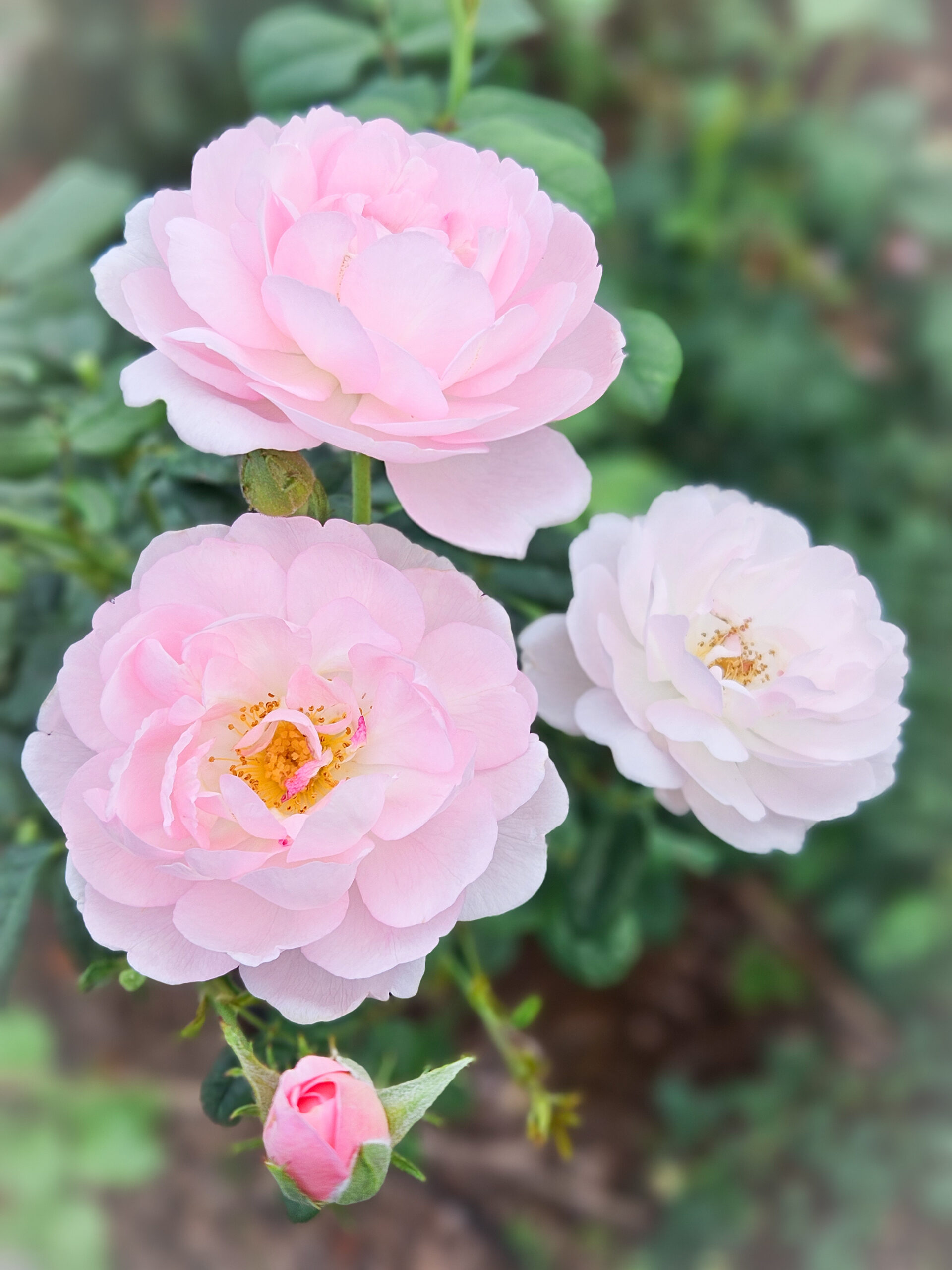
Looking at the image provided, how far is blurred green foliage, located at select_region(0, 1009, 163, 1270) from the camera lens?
1.48m

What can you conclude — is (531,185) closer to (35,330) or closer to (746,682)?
(746,682)

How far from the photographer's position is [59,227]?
96 cm

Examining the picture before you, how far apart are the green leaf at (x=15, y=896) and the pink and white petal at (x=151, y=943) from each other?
10.3 inches

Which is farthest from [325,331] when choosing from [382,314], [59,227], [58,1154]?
[58,1154]

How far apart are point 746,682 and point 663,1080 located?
1.16 m

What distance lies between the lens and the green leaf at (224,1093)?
0.63 meters

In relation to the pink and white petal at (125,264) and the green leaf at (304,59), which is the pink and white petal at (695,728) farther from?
the green leaf at (304,59)

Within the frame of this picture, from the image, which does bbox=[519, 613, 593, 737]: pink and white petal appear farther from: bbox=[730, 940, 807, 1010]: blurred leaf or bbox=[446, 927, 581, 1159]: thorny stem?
bbox=[730, 940, 807, 1010]: blurred leaf

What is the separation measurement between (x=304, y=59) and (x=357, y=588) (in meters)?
0.62

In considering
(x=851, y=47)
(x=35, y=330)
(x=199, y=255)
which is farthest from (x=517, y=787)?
(x=851, y=47)

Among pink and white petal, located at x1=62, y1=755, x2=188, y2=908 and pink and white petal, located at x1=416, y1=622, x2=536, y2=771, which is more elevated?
pink and white petal, located at x1=416, y1=622, x2=536, y2=771

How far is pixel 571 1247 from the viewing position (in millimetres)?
1587

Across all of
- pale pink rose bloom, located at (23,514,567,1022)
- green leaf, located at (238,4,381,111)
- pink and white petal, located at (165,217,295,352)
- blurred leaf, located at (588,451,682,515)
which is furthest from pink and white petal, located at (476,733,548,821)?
blurred leaf, located at (588,451,682,515)

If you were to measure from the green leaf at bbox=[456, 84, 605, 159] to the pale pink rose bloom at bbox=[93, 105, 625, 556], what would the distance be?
280 millimetres
